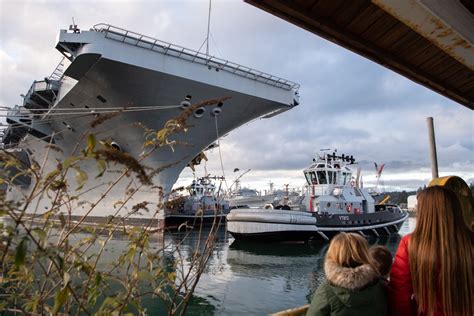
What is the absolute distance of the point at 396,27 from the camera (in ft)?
8.26

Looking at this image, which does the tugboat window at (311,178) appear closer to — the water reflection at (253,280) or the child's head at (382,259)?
the water reflection at (253,280)

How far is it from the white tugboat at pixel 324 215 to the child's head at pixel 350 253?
16.1 metres

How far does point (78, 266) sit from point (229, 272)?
1067cm

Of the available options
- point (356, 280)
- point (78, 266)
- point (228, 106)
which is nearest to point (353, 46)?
point (356, 280)

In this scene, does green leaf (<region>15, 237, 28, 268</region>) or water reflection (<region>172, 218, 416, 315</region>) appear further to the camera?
water reflection (<region>172, 218, 416, 315</region>)

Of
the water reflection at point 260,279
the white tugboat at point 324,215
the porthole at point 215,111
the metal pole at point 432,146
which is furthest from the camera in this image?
the white tugboat at point 324,215

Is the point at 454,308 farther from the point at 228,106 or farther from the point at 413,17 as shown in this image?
the point at 228,106

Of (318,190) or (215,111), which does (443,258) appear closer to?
(215,111)

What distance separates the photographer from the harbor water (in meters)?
7.62

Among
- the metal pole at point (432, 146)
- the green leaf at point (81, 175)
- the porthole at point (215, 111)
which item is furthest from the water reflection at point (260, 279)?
the porthole at point (215, 111)

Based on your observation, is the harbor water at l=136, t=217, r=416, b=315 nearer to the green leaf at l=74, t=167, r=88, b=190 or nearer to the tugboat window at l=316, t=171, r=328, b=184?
the green leaf at l=74, t=167, r=88, b=190

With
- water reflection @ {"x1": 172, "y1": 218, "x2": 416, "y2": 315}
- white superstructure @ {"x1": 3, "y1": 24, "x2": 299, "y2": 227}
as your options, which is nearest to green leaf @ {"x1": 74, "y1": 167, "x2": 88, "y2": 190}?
water reflection @ {"x1": 172, "y1": 218, "x2": 416, "y2": 315}

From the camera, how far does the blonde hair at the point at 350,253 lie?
1.98 m

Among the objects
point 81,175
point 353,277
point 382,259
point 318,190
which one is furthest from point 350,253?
point 318,190
